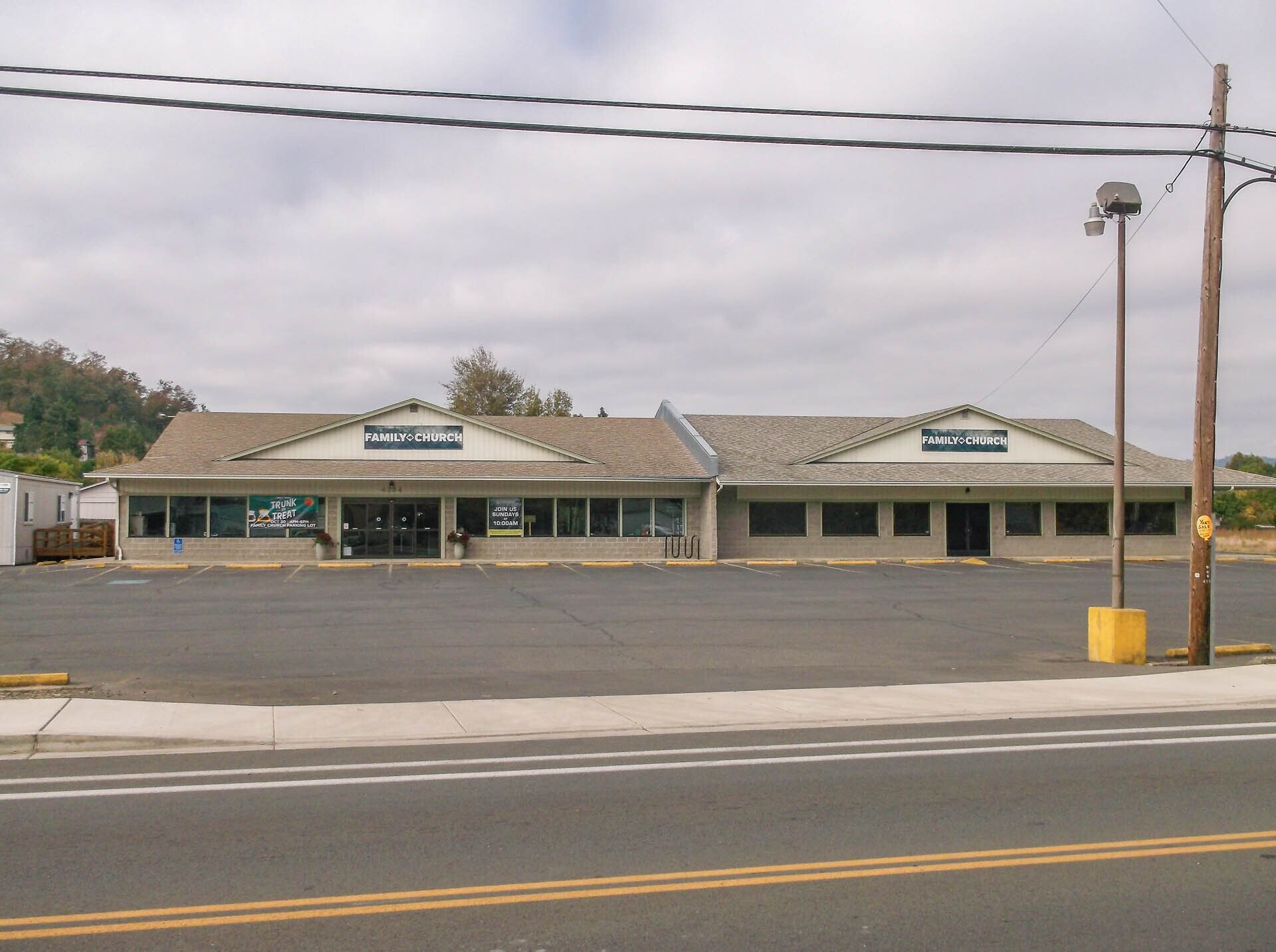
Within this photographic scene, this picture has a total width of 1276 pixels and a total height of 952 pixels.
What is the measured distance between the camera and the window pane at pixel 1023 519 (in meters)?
41.1

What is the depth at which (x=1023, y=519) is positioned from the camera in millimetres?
41188

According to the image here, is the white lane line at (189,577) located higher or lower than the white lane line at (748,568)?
higher

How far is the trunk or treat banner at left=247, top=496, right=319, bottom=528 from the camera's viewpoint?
36.7m

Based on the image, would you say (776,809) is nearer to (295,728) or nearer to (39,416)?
(295,728)

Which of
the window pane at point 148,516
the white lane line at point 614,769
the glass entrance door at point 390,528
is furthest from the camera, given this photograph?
the glass entrance door at point 390,528

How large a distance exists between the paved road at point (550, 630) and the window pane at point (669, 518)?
775 cm

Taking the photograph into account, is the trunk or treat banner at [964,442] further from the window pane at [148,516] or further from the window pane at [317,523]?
the window pane at [148,516]

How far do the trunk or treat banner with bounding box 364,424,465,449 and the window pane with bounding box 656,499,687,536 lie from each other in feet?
24.5

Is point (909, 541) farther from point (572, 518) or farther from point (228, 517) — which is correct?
point (228, 517)

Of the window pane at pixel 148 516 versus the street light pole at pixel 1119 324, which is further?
the window pane at pixel 148 516

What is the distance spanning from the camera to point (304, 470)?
36.7 meters

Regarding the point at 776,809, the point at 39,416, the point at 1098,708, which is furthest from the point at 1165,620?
the point at 39,416

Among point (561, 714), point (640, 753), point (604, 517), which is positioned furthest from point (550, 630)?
point (604, 517)

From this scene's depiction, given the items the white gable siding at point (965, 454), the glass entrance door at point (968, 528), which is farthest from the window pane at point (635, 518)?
the glass entrance door at point (968, 528)
